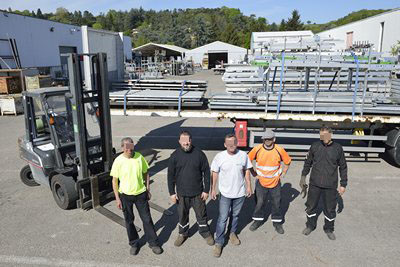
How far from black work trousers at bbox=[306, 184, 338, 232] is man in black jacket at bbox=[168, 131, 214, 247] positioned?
67.1 inches

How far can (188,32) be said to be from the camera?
90875 mm

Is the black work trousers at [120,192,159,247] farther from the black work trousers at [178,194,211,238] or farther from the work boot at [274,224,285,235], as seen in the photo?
the work boot at [274,224,285,235]

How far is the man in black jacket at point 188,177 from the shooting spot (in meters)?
4.33

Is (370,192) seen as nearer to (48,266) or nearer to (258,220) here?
(258,220)

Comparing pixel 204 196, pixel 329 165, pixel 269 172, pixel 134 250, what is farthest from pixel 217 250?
pixel 329 165

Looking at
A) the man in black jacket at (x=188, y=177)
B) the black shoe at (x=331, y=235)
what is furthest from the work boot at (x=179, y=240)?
the black shoe at (x=331, y=235)

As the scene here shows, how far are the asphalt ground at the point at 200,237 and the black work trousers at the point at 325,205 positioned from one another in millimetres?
190

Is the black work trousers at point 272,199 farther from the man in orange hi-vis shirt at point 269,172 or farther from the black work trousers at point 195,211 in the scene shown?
the black work trousers at point 195,211

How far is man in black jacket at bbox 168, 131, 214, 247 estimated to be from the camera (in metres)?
4.33

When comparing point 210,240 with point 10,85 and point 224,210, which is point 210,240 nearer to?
point 224,210

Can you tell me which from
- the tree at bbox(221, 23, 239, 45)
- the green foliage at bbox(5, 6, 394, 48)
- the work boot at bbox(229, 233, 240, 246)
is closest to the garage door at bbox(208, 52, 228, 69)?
the green foliage at bbox(5, 6, 394, 48)

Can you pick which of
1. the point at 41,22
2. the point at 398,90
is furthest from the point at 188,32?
the point at 398,90

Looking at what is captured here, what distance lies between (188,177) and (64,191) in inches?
102

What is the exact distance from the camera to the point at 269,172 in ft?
16.1
